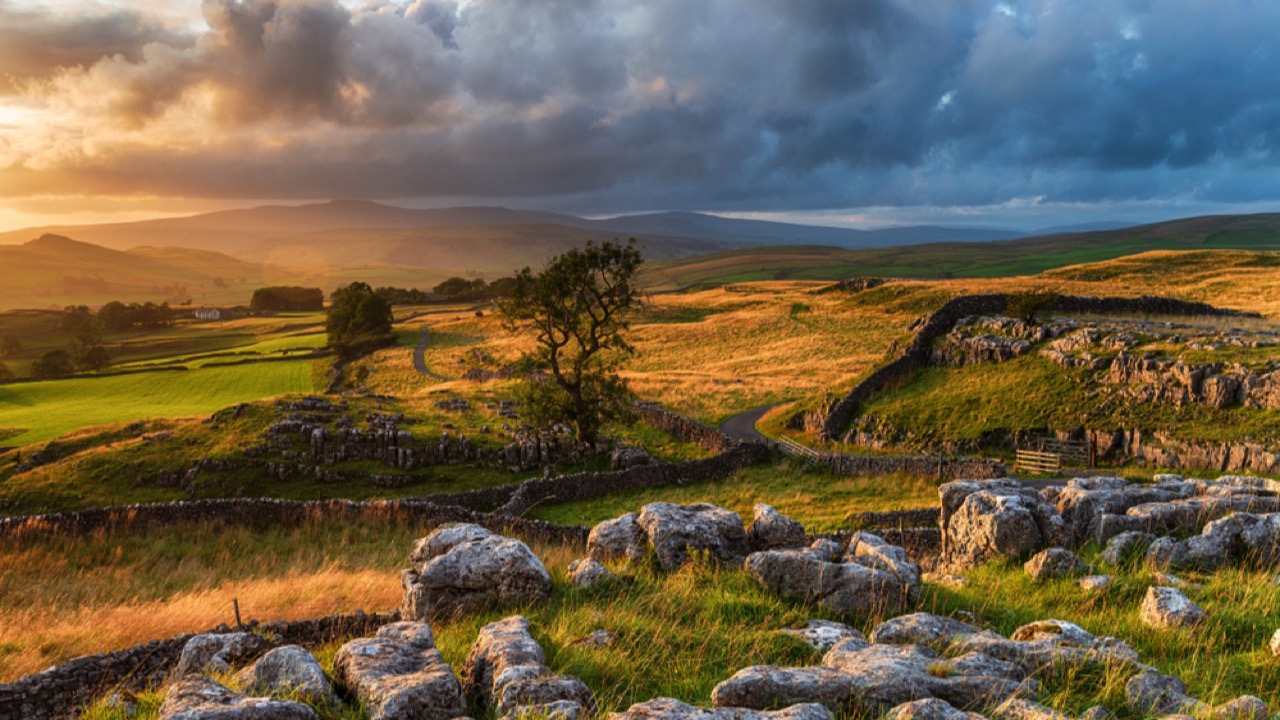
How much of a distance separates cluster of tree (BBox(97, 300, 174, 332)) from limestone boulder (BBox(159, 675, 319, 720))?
168863mm

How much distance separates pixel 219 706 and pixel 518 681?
9.11ft

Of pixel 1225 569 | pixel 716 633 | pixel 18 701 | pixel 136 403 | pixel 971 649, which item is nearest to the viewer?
pixel 971 649

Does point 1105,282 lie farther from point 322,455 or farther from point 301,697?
point 301,697

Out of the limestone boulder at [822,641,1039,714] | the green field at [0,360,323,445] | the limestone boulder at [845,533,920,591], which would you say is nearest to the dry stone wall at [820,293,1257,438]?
the limestone boulder at [845,533,920,591]

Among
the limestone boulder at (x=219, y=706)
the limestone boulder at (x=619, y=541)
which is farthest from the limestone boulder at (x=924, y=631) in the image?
the limestone boulder at (x=219, y=706)

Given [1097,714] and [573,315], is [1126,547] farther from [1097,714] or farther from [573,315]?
[573,315]

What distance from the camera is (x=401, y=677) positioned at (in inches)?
290

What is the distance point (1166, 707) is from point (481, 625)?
27.8 feet

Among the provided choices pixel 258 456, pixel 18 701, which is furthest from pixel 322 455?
pixel 18 701

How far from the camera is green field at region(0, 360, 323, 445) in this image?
58094 millimetres

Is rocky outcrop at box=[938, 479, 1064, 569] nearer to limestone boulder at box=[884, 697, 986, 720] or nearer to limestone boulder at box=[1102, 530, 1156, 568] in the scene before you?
limestone boulder at box=[1102, 530, 1156, 568]

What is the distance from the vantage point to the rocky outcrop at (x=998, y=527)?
1369cm

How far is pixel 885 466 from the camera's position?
123ft

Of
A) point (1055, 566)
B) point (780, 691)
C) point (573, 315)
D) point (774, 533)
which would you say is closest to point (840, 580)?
point (774, 533)
